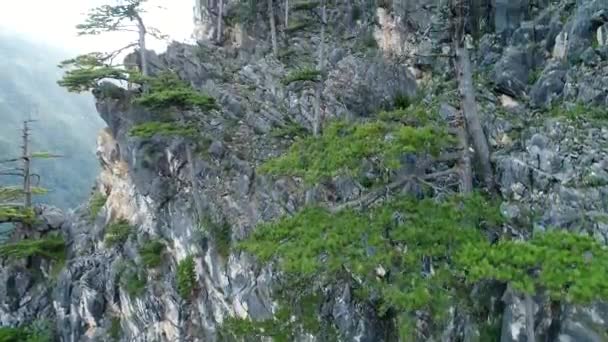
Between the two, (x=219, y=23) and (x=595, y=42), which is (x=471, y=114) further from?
(x=219, y=23)

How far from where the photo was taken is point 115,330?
76.2ft

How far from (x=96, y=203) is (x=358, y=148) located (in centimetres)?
2121

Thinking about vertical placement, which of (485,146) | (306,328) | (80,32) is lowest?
(306,328)

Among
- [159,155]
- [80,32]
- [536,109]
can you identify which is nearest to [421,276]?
[536,109]

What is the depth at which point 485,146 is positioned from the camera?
12.1 metres

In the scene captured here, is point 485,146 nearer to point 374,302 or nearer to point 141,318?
point 374,302

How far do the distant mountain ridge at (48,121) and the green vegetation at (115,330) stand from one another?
1305 inches

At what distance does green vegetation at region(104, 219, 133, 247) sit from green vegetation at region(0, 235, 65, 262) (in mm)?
5306

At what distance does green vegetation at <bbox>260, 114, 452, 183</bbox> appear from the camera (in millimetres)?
9766

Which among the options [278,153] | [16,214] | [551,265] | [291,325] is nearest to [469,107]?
[551,265]

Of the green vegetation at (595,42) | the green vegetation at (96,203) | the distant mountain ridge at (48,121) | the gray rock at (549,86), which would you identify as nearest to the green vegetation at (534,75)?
the gray rock at (549,86)

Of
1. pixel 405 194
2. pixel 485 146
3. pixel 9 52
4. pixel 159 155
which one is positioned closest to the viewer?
pixel 405 194

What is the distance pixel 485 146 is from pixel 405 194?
277 centimetres

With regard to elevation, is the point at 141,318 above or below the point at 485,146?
below
